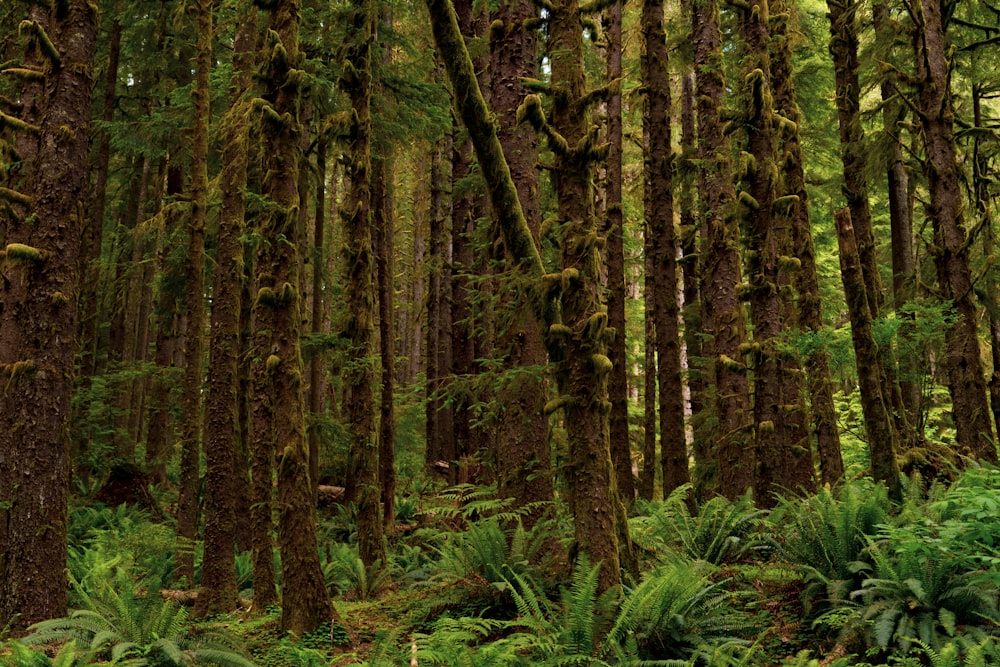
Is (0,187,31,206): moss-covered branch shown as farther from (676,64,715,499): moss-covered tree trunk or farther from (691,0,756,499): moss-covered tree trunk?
(676,64,715,499): moss-covered tree trunk

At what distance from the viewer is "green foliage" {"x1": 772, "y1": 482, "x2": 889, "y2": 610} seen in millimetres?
5680

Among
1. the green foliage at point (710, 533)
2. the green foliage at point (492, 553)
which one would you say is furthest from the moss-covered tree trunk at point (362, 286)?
the green foliage at point (710, 533)

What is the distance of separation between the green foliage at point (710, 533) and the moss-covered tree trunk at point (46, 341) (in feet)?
19.3

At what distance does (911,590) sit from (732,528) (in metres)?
2.46

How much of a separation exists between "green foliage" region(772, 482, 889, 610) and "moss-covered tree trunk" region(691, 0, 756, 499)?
3049 mm

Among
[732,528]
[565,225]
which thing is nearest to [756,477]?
[732,528]

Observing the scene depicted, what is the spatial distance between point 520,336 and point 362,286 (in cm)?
298

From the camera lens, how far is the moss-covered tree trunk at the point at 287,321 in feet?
21.9

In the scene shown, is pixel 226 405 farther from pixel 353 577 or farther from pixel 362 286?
pixel 353 577

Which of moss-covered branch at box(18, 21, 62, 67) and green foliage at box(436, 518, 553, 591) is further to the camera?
moss-covered branch at box(18, 21, 62, 67)

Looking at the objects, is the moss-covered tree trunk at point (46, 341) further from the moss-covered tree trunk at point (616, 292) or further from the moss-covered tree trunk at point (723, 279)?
the moss-covered tree trunk at point (723, 279)

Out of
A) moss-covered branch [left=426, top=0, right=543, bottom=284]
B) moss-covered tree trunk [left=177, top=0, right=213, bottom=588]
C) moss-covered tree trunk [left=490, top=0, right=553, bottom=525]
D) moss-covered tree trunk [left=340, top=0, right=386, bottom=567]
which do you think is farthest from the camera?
moss-covered tree trunk [left=177, top=0, right=213, bottom=588]

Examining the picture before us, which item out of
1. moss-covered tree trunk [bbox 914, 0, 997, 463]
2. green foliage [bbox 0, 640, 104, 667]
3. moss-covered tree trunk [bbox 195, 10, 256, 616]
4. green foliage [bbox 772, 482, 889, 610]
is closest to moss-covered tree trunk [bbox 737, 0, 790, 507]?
green foliage [bbox 772, 482, 889, 610]

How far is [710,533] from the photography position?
7480mm
